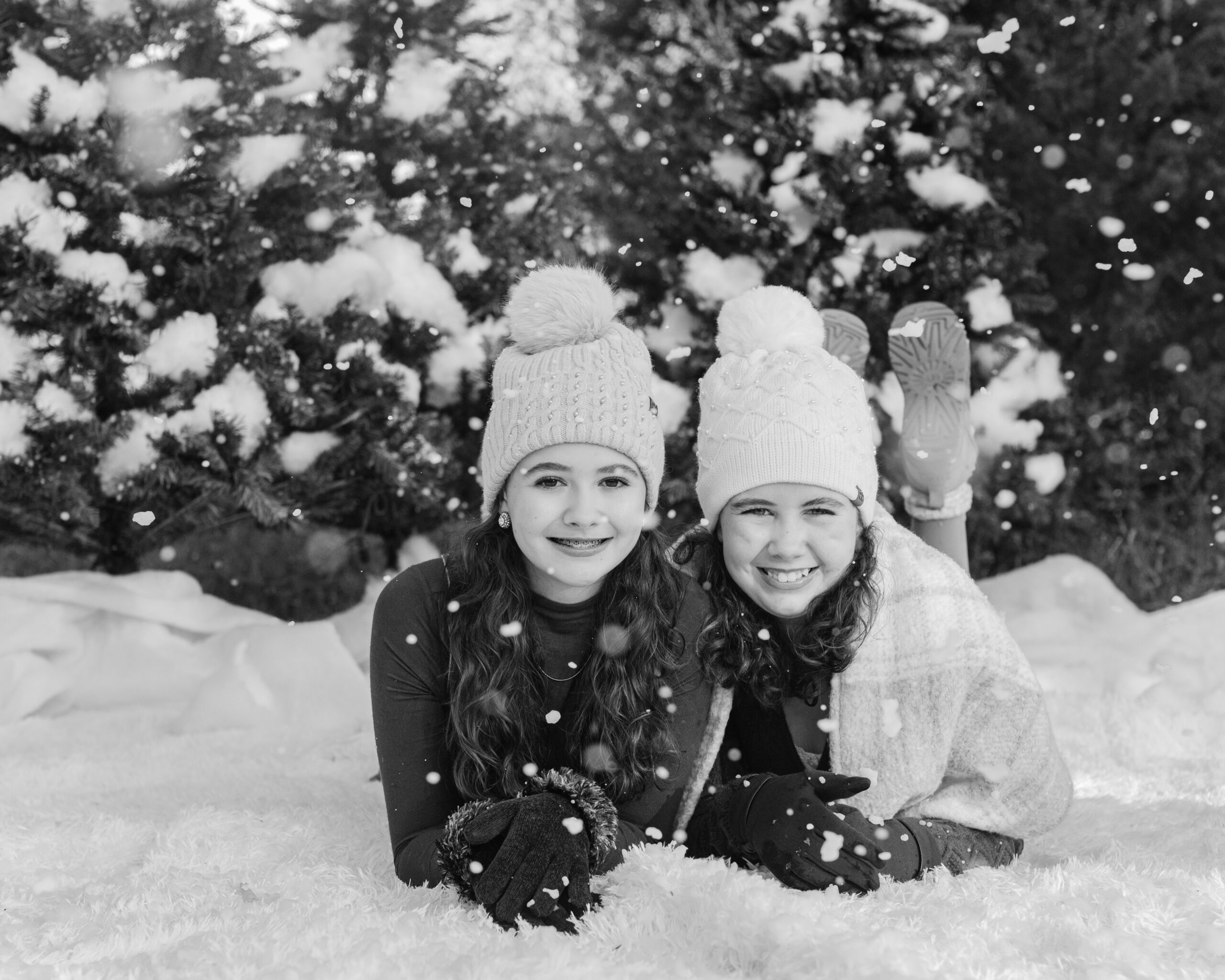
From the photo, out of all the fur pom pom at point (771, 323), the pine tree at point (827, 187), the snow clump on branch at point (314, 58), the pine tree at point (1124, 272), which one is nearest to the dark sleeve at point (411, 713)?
the fur pom pom at point (771, 323)

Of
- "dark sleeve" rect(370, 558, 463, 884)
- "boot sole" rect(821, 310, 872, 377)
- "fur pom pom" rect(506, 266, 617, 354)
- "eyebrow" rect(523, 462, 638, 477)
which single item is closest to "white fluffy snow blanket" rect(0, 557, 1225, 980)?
"dark sleeve" rect(370, 558, 463, 884)

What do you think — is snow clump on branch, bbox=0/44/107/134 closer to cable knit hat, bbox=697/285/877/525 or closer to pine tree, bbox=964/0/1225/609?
cable knit hat, bbox=697/285/877/525

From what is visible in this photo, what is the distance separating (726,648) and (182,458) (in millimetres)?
1841

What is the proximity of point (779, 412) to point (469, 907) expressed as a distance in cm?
90

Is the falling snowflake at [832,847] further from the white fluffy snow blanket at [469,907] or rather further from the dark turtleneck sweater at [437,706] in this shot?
the dark turtleneck sweater at [437,706]

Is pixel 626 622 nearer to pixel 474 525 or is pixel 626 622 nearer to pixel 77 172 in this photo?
pixel 474 525

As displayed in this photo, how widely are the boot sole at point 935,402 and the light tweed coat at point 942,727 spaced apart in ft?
1.92

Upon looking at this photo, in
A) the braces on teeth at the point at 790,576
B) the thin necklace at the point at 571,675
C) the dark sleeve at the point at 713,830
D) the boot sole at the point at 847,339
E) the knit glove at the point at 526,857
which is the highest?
the boot sole at the point at 847,339

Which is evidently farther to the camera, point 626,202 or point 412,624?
point 626,202

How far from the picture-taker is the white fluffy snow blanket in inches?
55.9

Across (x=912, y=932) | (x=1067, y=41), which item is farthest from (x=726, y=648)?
(x=1067, y=41)

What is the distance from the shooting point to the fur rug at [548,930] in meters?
1.42

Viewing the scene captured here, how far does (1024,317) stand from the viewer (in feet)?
14.3

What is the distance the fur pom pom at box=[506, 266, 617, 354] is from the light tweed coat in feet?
2.15
